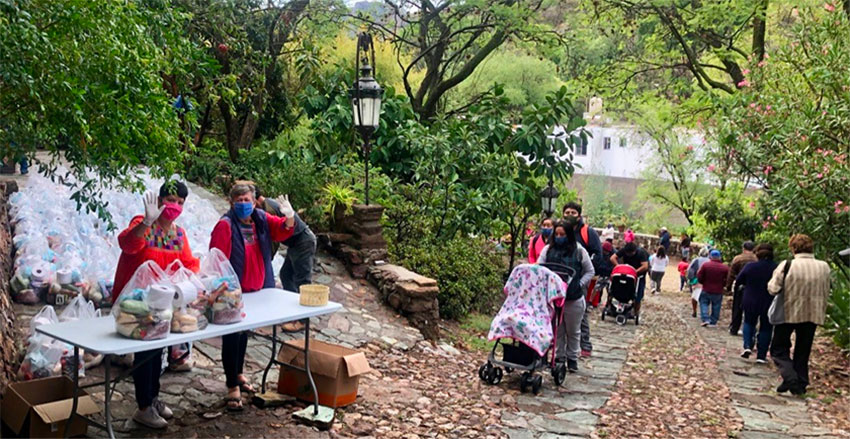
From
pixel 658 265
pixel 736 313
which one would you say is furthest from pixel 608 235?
pixel 736 313

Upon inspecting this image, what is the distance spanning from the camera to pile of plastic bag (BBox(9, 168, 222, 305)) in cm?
636

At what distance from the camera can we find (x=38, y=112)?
4.16m

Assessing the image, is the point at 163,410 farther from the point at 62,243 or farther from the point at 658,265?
the point at 658,265

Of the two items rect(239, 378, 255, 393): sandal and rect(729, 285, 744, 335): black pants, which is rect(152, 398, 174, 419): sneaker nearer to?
rect(239, 378, 255, 393): sandal

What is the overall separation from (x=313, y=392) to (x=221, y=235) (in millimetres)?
1210

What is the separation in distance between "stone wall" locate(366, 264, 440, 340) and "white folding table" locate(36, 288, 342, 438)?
3.12 metres

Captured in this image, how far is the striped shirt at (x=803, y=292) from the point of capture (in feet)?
23.5

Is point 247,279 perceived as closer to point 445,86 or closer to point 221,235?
point 221,235

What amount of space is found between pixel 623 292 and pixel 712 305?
1.80 metres

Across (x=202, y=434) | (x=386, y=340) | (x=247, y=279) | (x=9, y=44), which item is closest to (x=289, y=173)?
(x=386, y=340)

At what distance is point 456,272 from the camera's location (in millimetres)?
9836

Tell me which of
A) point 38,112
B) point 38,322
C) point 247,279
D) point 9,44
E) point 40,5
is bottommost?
point 38,322

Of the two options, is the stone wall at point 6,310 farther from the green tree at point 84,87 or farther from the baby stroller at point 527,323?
the baby stroller at point 527,323

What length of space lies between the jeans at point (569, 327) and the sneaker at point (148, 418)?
386cm
